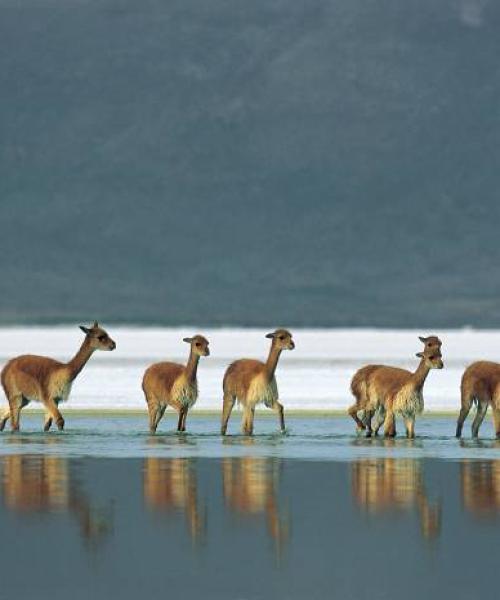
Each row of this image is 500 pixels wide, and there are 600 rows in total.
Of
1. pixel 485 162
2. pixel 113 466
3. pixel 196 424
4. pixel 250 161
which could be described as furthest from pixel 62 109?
pixel 113 466

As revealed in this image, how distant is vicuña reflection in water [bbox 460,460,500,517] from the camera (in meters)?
17.4

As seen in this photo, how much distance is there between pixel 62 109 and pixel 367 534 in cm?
13774

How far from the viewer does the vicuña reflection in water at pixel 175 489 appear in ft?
54.4

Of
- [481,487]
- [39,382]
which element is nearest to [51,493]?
[481,487]

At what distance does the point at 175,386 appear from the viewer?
27.9 meters

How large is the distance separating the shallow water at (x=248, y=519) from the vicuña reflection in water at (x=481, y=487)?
2cm

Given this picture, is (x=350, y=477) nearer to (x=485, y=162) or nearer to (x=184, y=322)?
(x=184, y=322)

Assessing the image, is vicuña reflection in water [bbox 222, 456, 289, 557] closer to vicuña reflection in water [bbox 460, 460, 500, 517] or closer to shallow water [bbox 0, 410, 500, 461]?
shallow water [bbox 0, 410, 500, 461]

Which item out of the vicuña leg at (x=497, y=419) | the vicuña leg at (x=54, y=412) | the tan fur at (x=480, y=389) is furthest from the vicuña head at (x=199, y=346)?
the vicuña leg at (x=497, y=419)

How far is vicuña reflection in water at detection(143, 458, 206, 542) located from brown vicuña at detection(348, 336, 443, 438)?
4232 millimetres

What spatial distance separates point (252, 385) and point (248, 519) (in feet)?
35.5

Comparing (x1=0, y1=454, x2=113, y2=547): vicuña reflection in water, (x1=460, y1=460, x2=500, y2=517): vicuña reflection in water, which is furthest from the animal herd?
(x1=0, y1=454, x2=113, y2=547): vicuña reflection in water

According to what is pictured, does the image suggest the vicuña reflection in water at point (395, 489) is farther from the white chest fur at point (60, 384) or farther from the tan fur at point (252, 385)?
the white chest fur at point (60, 384)

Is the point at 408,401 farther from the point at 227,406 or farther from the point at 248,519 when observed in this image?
the point at 248,519
